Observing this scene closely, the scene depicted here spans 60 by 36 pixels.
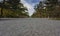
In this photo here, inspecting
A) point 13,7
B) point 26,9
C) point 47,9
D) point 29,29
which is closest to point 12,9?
point 13,7

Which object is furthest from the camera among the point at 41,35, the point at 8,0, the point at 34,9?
the point at 8,0

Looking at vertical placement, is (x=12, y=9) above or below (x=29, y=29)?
above

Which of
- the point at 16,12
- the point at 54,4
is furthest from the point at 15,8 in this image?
the point at 54,4

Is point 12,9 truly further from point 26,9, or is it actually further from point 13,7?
point 26,9

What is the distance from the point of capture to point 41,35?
1966 millimetres

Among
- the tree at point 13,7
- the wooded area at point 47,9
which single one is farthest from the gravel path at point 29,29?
the tree at point 13,7

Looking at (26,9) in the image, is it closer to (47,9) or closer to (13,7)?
(13,7)

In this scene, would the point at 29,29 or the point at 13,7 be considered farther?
the point at 13,7

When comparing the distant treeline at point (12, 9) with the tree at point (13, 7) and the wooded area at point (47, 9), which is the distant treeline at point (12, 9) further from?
the wooded area at point (47, 9)

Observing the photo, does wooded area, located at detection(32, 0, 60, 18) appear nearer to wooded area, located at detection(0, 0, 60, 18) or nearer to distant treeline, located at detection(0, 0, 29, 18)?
wooded area, located at detection(0, 0, 60, 18)

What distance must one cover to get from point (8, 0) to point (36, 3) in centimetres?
74

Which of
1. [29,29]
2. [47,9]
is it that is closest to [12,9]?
[47,9]

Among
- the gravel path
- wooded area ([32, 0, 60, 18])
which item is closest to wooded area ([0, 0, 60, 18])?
wooded area ([32, 0, 60, 18])

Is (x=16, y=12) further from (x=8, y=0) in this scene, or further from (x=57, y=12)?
(x=57, y=12)
